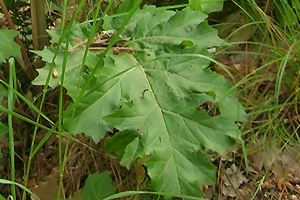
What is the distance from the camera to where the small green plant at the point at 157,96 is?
1.44m

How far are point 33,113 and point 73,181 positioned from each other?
232 mm

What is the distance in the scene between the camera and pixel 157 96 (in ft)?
4.94

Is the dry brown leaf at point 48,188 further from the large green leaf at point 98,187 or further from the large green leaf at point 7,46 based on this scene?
the large green leaf at point 7,46

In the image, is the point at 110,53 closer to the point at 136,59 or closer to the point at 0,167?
the point at 136,59

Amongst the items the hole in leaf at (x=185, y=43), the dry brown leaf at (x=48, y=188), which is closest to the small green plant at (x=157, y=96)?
the hole in leaf at (x=185, y=43)

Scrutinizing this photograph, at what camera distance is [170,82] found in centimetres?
152

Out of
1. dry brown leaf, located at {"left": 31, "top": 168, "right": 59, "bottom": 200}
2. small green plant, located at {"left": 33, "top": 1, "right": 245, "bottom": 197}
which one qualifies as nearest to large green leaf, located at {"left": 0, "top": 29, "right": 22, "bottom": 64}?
small green plant, located at {"left": 33, "top": 1, "right": 245, "bottom": 197}

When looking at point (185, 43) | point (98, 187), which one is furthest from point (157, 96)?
point (98, 187)

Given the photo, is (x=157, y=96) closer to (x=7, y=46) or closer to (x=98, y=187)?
(x=98, y=187)

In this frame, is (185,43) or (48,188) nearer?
(185,43)

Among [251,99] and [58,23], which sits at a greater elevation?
[58,23]

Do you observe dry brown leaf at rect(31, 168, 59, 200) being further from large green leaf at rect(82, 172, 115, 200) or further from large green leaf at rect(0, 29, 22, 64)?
large green leaf at rect(0, 29, 22, 64)

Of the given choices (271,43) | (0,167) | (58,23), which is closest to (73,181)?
(0,167)

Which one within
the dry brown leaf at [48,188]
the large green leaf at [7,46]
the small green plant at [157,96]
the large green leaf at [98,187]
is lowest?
the dry brown leaf at [48,188]
